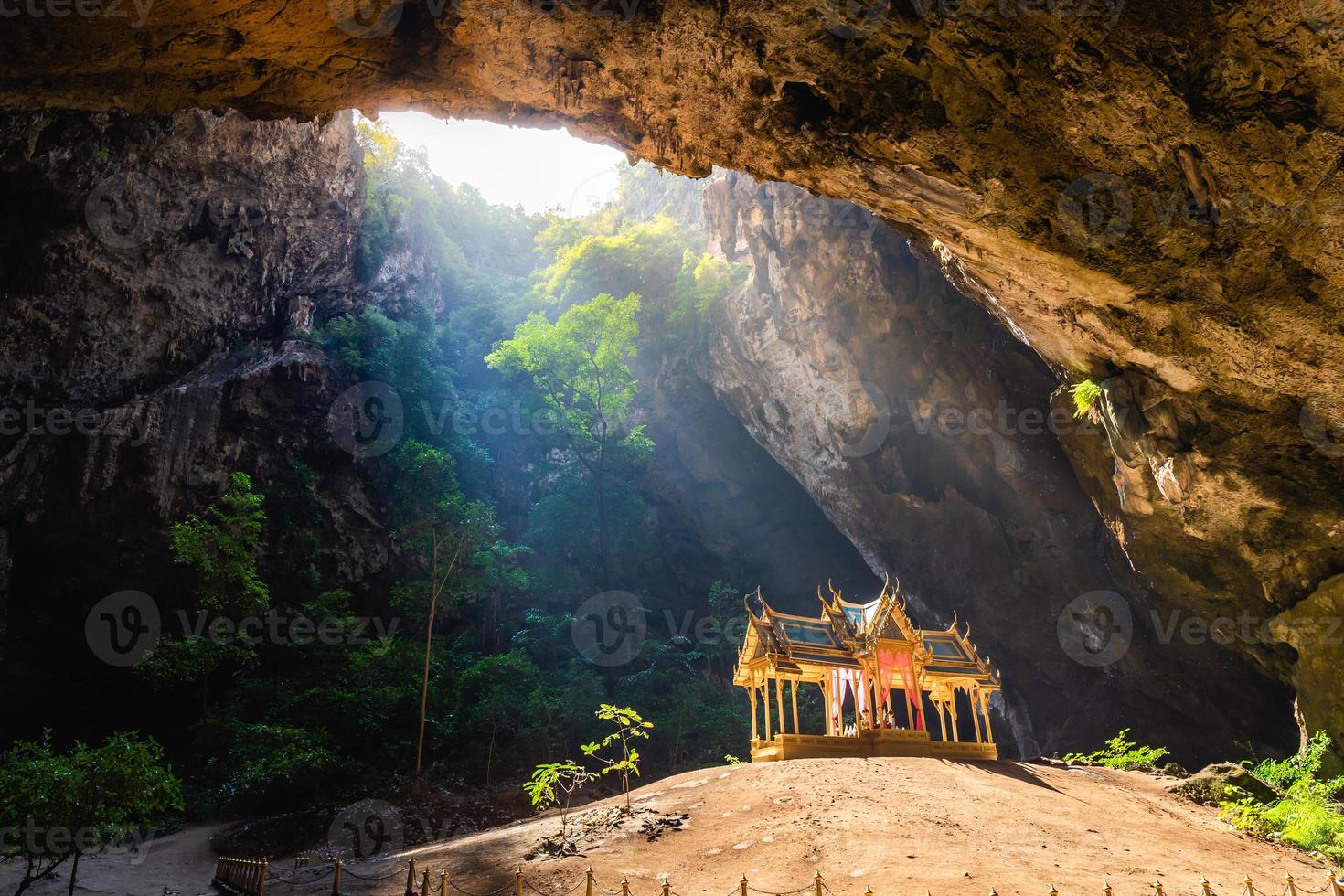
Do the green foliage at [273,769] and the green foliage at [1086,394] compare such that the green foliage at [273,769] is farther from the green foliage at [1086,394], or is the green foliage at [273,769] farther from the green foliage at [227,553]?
the green foliage at [1086,394]

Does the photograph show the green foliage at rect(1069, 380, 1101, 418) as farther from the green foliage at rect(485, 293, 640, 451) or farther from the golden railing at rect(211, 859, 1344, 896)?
the green foliage at rect(485, 293, 640, 451)

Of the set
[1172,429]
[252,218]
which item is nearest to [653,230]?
[252,218]

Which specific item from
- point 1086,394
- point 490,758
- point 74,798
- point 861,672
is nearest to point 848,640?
point 861,672

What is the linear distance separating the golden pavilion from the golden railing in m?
6.32

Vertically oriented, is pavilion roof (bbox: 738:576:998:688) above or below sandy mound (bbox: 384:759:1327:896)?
A: above

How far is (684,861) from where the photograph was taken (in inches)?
343

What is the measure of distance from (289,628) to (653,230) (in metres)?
21.9

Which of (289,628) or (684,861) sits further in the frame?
(289,628)

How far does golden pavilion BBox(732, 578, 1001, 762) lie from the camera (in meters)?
14.1

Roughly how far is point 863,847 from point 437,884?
16.7 ft

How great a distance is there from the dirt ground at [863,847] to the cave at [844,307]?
5.21 m

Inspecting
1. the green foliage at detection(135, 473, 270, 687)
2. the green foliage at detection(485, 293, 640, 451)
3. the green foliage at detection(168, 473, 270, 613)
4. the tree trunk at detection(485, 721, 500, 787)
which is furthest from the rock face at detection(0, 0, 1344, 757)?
the green foliage at detection(485, 293, 640, 451)

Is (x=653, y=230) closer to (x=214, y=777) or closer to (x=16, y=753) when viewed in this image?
(x=214, y=777)

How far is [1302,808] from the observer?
9.93 meters
